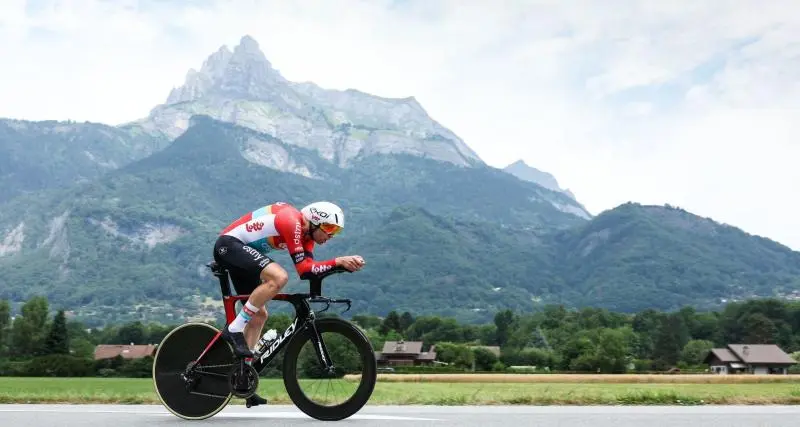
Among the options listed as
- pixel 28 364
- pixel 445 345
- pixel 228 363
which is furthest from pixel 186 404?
pixel 445 345

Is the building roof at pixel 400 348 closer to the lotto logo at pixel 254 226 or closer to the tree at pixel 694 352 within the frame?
the tree at pixel 694 352

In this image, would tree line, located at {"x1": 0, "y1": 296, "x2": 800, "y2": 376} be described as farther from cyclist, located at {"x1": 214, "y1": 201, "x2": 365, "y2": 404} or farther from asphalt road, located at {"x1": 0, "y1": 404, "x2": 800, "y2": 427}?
cyclist, located at {"x1": 214, "y1": 201, "x2": 365, "y2": 404}

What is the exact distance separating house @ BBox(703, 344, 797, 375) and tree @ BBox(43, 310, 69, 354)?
275ft

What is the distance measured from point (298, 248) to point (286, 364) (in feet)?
4.31

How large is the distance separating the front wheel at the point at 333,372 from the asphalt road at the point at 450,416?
0.19 metres

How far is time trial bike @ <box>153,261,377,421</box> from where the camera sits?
30.2 ft

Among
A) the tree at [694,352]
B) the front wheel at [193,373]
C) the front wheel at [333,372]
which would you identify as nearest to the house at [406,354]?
the tree at [694,352]

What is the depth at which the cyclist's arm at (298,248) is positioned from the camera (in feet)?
29.5

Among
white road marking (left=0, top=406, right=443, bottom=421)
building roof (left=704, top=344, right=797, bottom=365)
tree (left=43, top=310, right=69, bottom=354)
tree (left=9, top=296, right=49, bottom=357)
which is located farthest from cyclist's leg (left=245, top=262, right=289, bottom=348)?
building roof (left=704, top=344, right=797, bottom=365)

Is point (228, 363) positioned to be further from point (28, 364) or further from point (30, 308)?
point (30, 308)

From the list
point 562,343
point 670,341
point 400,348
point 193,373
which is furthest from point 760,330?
point 193,373

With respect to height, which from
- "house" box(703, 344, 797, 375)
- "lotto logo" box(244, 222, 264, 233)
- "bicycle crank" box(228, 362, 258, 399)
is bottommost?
"house" box(703, 344, 797, 375)

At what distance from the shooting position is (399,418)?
9.01 meters

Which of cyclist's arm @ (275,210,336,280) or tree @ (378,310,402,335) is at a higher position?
tree @ (378,310,402,335)
